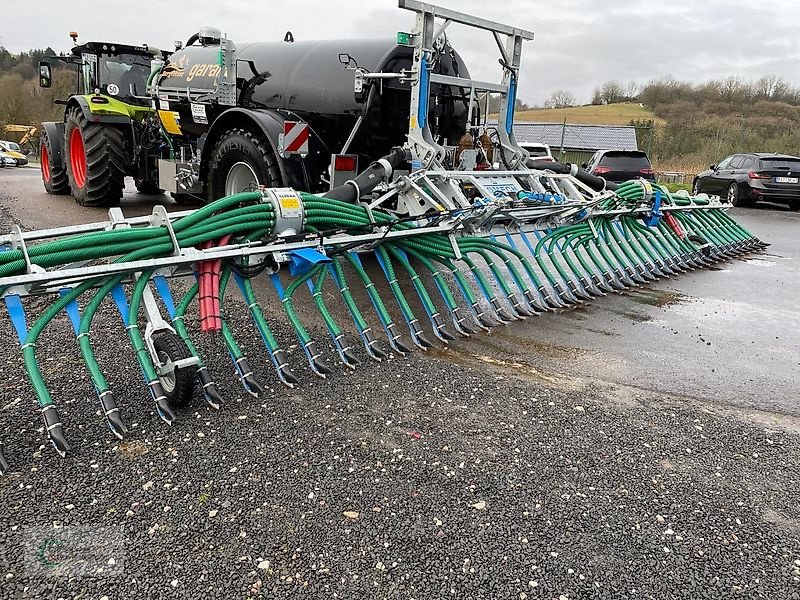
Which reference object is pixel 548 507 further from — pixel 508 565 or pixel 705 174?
pixel 705 174

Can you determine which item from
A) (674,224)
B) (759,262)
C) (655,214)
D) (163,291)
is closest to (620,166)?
(759,262)

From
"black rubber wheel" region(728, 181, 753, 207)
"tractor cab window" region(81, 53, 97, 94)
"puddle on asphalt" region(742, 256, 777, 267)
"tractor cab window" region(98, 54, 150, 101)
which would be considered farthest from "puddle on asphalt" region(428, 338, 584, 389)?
"black rubber wheel" region(728, 181, 753, 207)

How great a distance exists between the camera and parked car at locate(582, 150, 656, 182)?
12.4 m

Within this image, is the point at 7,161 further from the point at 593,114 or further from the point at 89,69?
the point at 593,114

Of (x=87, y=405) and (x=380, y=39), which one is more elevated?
(x=380, y=39)

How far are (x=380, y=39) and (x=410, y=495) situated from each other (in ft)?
14.9

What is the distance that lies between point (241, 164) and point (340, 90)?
3.78 feet

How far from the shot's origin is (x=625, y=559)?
225 cm

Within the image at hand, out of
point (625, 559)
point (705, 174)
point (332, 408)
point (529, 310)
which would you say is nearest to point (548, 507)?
point (625, 559)

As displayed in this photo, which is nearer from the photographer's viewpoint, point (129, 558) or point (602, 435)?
point (129, 558)

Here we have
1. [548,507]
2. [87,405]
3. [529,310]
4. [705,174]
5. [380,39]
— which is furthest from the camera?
[705,174]

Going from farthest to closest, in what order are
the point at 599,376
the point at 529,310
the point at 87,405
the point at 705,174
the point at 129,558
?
the point at 705,174, the point at 529,310, the point at 599,376, the point at 87,405, the point at 129,558

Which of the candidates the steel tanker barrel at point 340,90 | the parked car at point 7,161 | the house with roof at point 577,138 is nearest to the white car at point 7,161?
the parked car at point 7,161

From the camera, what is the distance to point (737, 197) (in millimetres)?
14352
